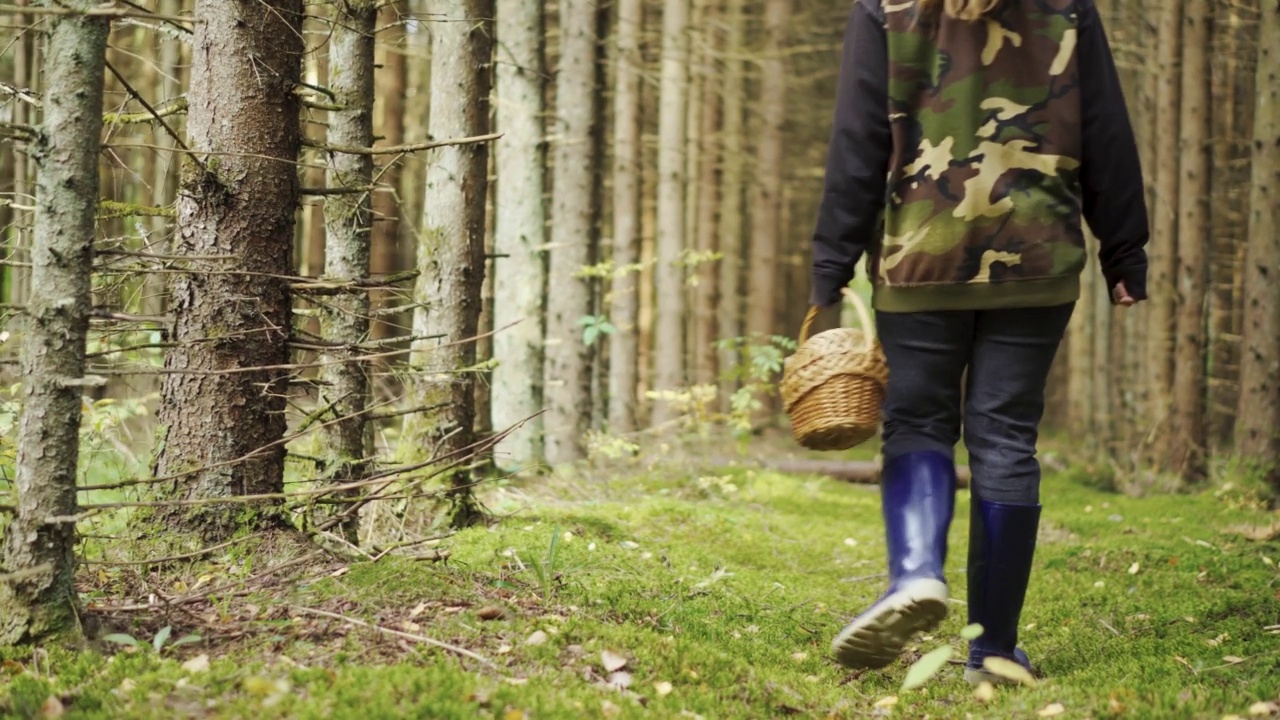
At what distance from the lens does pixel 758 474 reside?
9164 mm

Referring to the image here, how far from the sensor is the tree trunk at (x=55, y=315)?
A: 8.15ft

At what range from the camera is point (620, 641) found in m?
2.98

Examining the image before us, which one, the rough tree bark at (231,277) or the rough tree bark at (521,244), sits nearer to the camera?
the rough tree bark at (231,277)

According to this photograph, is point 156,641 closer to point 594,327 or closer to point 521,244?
point 521,244

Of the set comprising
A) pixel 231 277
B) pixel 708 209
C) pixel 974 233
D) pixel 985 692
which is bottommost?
pixel 985 692

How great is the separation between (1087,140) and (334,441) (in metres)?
3.19

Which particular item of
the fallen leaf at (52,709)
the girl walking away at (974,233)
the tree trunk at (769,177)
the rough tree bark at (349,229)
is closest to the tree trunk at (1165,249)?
the tree trunk at (769,177)

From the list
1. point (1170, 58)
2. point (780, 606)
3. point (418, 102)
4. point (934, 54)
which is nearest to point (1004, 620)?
point (780, 606)

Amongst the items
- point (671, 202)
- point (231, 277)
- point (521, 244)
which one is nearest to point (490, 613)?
point (231, 277)

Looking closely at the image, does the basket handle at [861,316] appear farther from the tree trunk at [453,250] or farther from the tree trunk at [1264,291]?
the tree trunk at [1264,291]

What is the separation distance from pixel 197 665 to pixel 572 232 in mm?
7065

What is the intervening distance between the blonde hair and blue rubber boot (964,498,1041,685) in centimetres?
145

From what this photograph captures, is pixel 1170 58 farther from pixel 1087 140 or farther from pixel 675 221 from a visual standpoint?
pixel 1087 140

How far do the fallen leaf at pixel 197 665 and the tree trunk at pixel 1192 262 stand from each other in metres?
9.31
